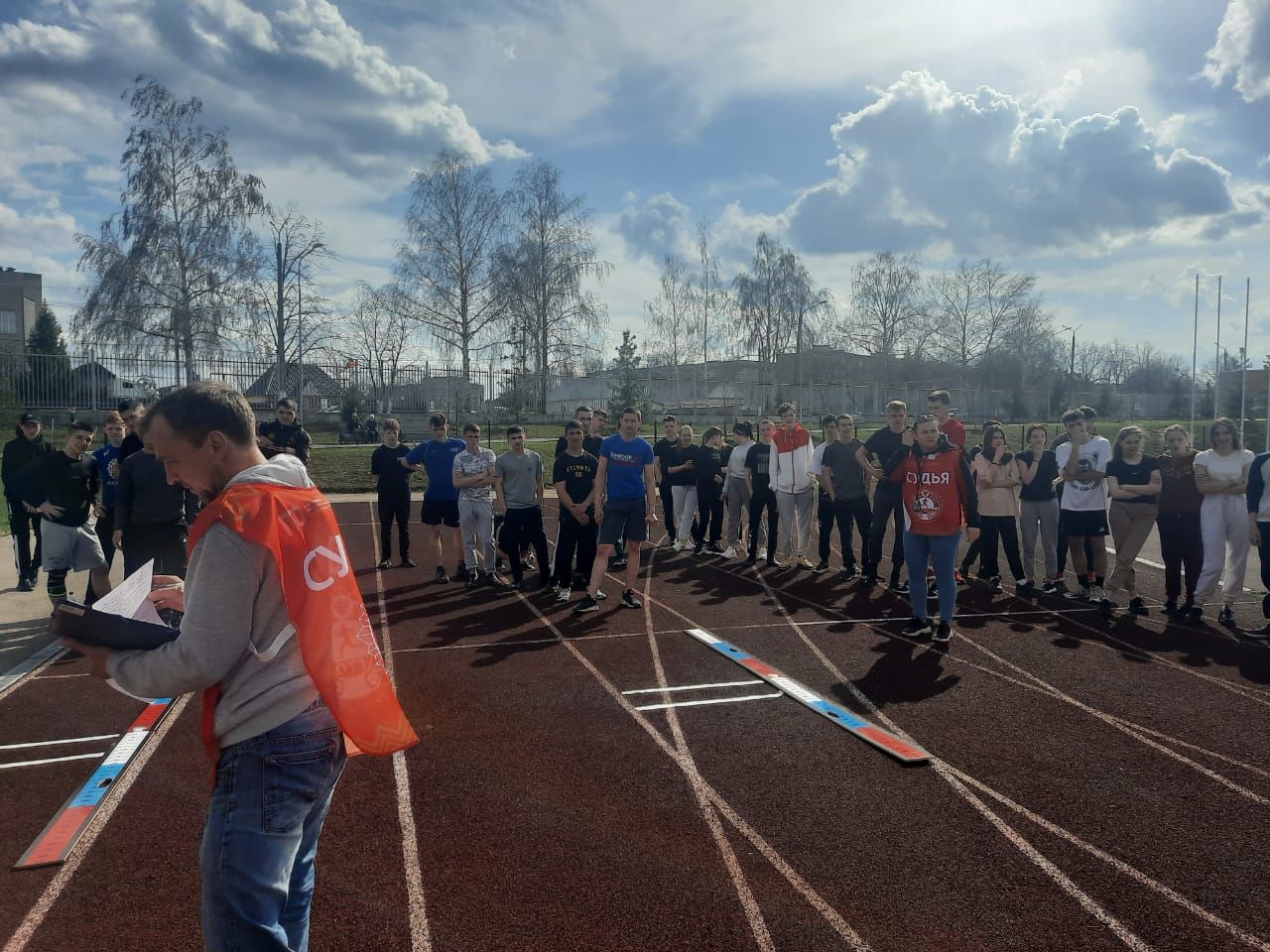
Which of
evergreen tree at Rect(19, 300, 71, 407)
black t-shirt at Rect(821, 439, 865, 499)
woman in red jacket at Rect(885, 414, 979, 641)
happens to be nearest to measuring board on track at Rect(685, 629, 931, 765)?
woman in red jacket at Rect(885, 414, 979, 641)

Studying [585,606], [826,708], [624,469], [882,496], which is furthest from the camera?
[882,496]

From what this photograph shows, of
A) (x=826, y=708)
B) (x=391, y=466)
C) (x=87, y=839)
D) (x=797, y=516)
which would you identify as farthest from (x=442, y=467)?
(x=87, y=839)

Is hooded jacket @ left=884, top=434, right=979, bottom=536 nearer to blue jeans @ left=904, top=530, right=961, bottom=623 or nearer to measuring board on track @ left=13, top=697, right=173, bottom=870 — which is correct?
blue jeans @ left=904, top=530, right=961, bottom=623

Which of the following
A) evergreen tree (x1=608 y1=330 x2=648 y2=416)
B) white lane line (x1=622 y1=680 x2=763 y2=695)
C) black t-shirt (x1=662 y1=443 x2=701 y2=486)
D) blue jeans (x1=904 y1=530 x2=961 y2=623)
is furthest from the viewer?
evergreen tree (x1=608 y1=330 x2=648 y2=416)

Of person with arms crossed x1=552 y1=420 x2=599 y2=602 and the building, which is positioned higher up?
the building

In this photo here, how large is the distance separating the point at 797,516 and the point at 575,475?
350 cm

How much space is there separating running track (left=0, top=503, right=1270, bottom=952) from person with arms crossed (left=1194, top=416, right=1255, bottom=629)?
124 cm

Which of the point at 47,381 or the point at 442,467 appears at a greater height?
the point at 47,381

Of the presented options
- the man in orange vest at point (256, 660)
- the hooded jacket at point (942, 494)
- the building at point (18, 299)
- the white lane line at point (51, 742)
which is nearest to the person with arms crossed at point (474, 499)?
the hooded jacket at point (942, 494)

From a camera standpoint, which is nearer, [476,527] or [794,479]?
[476,527]

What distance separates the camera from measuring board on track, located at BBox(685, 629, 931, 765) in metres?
5.09

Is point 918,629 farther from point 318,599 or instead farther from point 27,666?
point 27,666

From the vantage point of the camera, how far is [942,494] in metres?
7.39

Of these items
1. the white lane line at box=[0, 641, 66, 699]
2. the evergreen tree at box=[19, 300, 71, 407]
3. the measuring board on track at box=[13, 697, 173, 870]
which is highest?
the evergreen tree at box=[19, 300, 71, 407]
